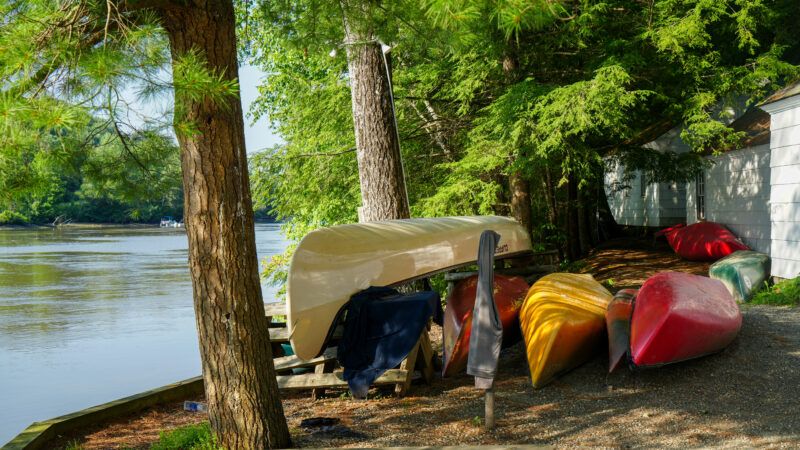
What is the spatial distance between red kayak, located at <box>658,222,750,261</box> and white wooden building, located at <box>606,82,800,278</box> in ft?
1.16

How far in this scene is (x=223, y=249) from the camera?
4746 mm

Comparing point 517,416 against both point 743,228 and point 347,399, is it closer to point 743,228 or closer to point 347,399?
point 347,399

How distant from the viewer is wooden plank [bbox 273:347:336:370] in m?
6.54

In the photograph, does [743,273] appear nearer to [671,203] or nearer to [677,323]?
[677,323]

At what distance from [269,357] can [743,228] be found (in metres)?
11.4

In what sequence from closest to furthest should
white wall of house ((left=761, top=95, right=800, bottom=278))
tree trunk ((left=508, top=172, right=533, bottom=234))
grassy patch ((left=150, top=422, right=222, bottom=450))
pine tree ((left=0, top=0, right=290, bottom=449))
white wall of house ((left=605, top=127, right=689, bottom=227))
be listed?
pine tree ((left=0, top=0, right=290, bottom=449)), grassy patch ((left=150, top=422, right=222, bottom=450)), white wall of house ((left=761, top=95, right=800, bottom=278)), tree trunk ((left=508, top=172, right=533, bottom=234)), white wall of house ((left=605, top=127, right=689, bottom=227))

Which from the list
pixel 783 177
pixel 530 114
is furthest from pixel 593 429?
pixel 783 177

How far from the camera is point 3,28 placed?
367 centimetres

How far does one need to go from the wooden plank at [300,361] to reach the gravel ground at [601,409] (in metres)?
0.30

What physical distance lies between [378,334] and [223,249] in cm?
175

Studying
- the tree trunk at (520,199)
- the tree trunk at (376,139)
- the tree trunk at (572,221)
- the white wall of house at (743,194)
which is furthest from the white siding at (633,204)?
the tree trunk at (376,139)

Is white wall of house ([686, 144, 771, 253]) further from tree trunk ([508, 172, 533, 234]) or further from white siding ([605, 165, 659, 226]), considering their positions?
white siding ([605, 165, 659, 226])

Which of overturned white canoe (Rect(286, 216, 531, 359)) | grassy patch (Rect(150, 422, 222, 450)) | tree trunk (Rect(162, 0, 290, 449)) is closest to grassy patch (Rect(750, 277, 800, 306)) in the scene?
overturned white canoe (Rect(286, 216, 531, 359))

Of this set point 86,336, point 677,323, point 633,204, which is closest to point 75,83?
point 677,323
